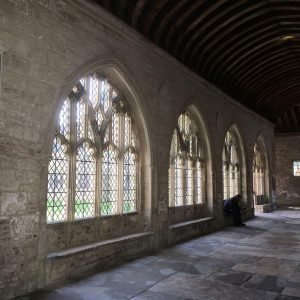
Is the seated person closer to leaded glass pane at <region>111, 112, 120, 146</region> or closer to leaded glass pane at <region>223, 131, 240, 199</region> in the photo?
leaded glass pane at <region>223, 131, 240, 199</region>

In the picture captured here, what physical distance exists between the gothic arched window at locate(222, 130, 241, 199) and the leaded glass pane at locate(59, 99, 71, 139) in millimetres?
6694

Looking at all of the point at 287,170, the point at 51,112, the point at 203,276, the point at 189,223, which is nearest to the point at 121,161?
the point at 51,112

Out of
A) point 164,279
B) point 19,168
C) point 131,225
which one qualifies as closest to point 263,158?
point 131,225

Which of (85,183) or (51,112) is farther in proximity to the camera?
(85,183)

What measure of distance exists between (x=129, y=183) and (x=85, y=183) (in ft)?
3.87

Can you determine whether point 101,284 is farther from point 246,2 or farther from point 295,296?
point 246,2

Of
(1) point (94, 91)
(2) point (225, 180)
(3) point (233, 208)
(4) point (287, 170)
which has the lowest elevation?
(3) point (233, 208)

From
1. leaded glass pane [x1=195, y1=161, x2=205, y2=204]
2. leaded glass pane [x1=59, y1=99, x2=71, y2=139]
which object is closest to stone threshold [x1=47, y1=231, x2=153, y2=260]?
leaded glass pane [x1=59, y1=99, x2=71, y2=139]

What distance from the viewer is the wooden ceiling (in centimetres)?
681

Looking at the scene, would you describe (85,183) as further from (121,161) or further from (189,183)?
(189,183)

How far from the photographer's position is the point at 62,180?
5223mm

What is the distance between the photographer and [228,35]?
→ 863 centimetres

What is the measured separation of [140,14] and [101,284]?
15.2 ft

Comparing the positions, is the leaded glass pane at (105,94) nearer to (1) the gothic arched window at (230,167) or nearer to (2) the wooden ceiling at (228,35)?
(2) the wooden ceiling at (228,35)
